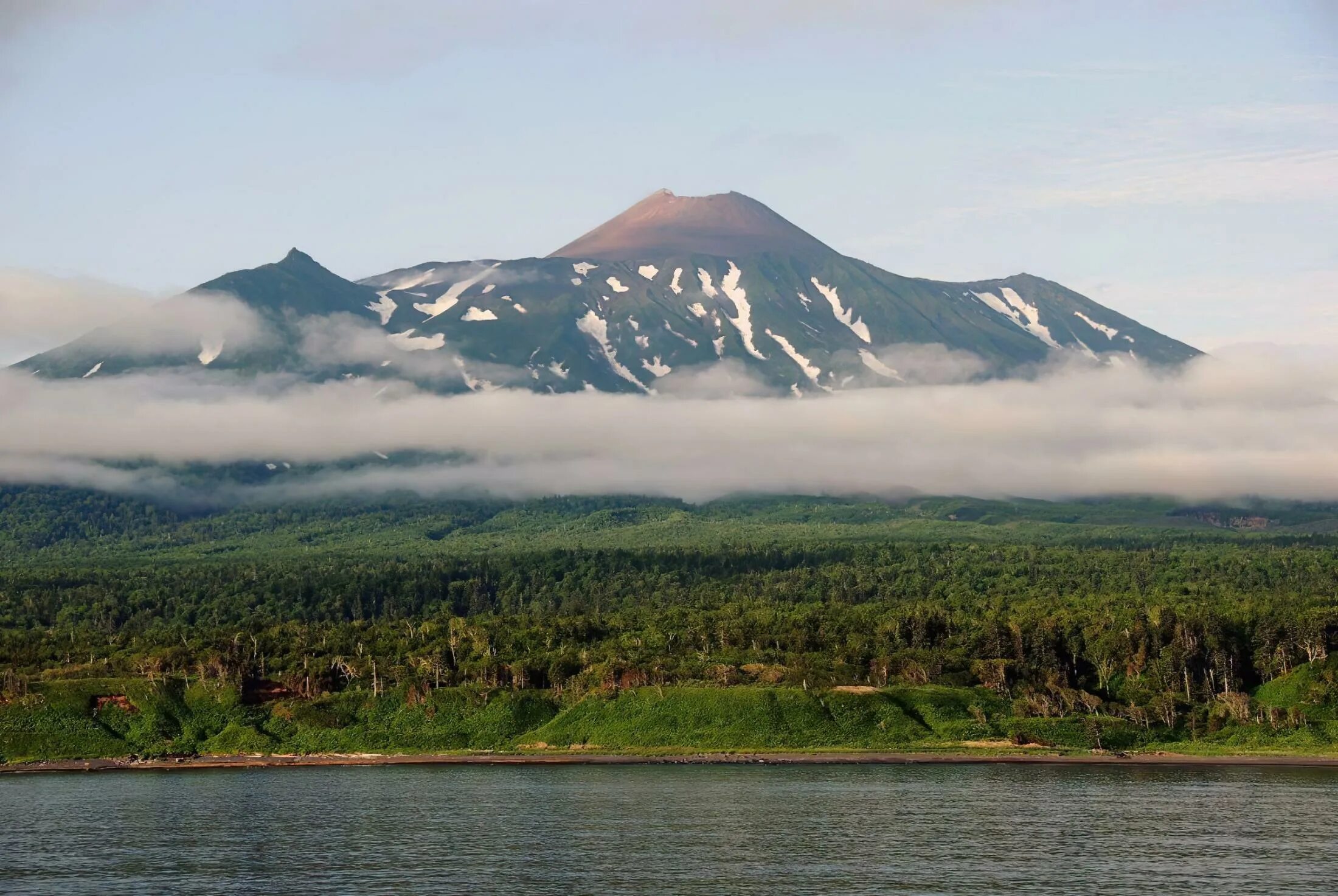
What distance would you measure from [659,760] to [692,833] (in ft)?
173

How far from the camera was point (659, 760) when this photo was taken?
156m

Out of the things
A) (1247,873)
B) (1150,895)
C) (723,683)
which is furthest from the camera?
(723,683)

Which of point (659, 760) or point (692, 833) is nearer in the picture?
point (692, 833)

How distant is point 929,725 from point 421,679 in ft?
192

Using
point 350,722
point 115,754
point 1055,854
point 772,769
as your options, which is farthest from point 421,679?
point 1055,854

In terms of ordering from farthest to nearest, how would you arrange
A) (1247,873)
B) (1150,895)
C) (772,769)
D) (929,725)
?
1. (929,725)
2. (772,769)
3. (1247,873)
4. (1150,895)

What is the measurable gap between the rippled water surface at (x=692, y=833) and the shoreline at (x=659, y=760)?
615cm

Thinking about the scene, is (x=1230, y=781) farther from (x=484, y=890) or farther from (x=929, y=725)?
(x=484, y=890)

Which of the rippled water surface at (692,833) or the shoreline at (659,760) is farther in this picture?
the shoreline at (659,760)

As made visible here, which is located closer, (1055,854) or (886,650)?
(1055,854)

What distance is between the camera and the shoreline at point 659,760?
149 m

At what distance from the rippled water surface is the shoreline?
20.2ft

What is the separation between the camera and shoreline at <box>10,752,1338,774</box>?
149250 mm

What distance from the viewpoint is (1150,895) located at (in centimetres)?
8056
